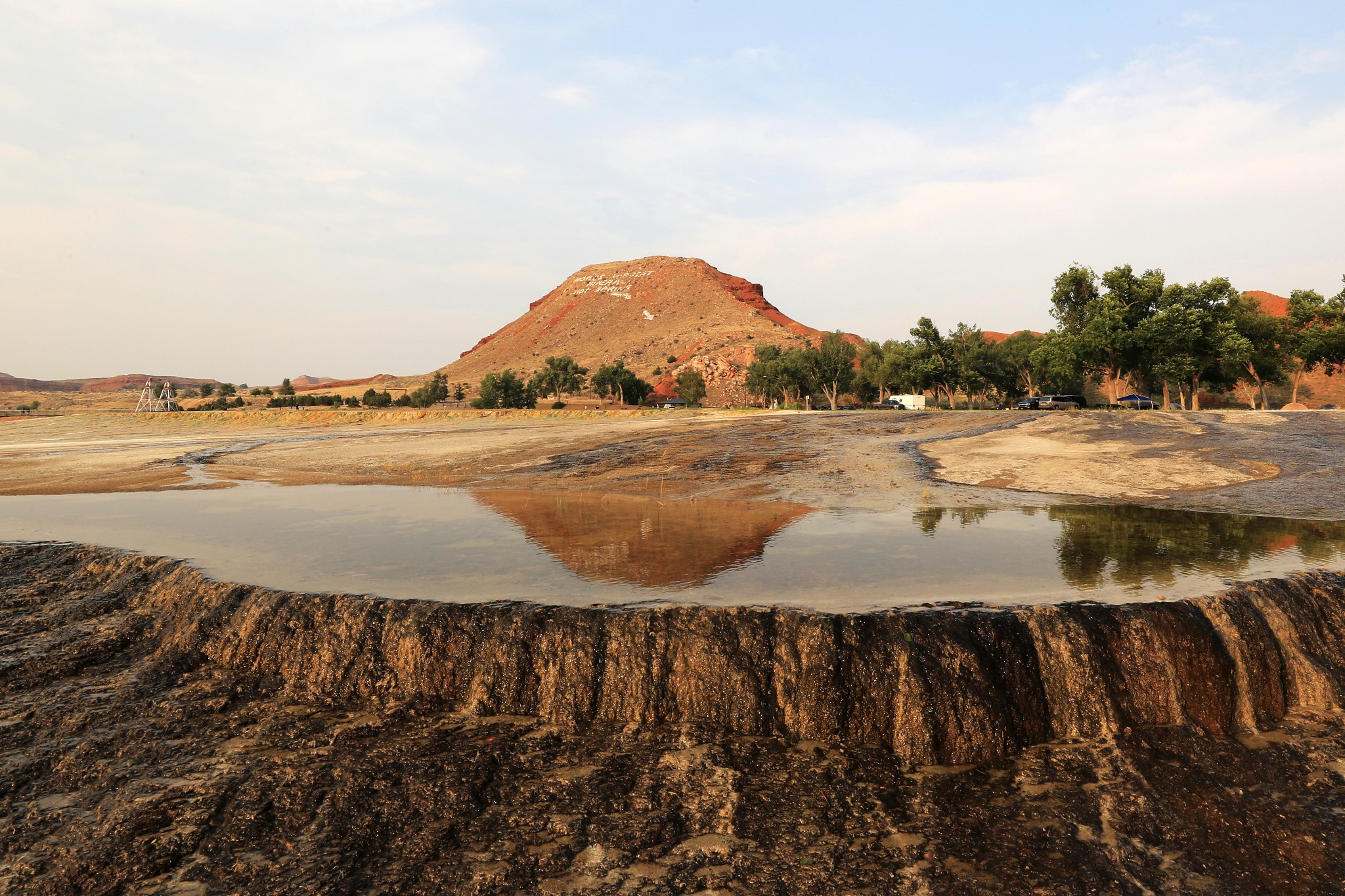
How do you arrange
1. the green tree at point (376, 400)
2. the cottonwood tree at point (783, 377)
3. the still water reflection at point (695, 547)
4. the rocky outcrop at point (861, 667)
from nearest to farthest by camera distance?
the rocky outcrop at point (861, 667), the still water reflection at point (695, 547), the cottonwood tree at point (783, 377), the green tree at point (376, 400)

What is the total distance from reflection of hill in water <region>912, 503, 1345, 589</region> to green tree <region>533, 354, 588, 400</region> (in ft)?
302

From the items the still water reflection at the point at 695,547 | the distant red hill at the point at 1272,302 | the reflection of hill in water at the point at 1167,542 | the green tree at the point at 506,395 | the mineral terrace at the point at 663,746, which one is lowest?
the mineral terrace at the point at 663,746

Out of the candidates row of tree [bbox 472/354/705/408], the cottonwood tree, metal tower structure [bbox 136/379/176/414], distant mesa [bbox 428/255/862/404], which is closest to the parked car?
the cottonwood tree

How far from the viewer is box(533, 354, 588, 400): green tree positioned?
106m

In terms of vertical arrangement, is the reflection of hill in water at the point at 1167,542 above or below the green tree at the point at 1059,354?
below

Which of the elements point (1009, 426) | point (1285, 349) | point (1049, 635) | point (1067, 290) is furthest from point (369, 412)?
point (1285, 349)

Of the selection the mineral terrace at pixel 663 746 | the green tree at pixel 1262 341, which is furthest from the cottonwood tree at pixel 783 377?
the mineral terrace at pixel 663 746

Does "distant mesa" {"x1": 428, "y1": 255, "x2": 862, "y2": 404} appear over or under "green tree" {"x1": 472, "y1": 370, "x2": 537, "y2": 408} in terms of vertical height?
over

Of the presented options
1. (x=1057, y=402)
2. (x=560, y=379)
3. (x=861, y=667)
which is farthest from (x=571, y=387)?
(x=861, y=667)

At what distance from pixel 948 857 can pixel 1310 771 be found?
435 cm

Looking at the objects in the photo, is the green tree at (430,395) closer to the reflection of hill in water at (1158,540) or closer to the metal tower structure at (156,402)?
the metal tower structure at (156,402)

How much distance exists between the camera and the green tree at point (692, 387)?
351 feet

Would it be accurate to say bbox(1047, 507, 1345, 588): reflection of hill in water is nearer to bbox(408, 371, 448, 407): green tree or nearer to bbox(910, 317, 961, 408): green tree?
bbox(910, 317, 961, 408): green tree

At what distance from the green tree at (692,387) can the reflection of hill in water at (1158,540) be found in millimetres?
90639
